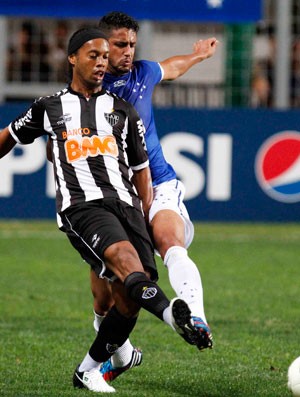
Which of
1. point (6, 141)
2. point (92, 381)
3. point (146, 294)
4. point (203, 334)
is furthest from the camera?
point (6, 141)

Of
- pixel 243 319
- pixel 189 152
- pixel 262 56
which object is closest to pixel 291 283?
pixel 243 319

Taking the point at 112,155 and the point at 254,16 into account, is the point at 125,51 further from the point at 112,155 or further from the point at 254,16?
the point at 254,16

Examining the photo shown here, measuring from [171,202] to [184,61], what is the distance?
107 centimetres

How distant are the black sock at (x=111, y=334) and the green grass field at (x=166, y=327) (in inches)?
9.1

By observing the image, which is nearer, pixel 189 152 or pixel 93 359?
pixel 93 359

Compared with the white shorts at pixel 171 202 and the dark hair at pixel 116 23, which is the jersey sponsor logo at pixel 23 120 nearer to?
the dark hair at pixel 116 23

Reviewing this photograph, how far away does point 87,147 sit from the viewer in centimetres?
641

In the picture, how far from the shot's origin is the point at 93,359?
21.9 ft

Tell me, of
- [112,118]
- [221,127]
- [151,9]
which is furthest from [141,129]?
[221,127]

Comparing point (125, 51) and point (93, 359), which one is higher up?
point (125, 51)

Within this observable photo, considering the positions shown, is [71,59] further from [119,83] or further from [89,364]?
[89,364]

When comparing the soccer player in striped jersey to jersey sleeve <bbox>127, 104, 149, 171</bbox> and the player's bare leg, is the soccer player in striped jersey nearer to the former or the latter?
jersey sleeve <bbox>127, 104, 149, 171</bbox>

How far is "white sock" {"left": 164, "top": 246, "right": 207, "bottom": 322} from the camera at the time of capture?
6090mm

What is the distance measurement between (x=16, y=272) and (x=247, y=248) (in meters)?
3.68
